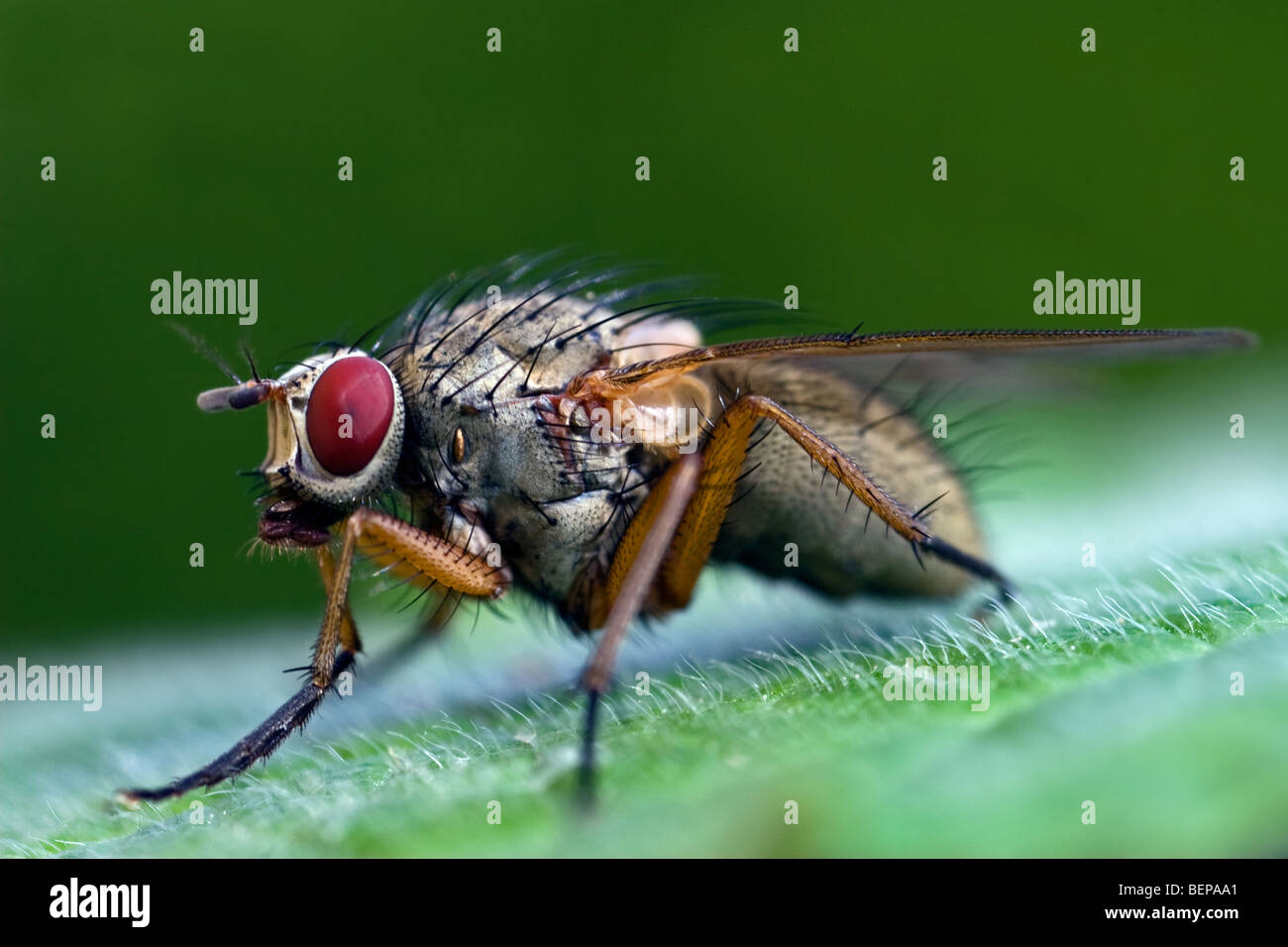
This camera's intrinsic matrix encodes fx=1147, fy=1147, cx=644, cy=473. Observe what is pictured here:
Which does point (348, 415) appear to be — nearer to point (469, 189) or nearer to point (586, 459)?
point (586, 459)

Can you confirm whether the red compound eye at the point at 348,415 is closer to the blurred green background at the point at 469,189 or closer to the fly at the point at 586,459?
the fly at the point at 586,459

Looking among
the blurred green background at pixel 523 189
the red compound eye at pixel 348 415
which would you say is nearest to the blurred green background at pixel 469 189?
the blurred green background at pixel 523 189

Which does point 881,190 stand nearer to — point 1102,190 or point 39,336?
point 1102,190

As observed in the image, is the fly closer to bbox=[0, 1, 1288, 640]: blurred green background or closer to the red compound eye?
the red compound eye

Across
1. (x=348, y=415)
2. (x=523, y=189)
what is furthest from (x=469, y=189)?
(x=348, y=415)

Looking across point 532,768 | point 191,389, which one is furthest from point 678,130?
point 532,768

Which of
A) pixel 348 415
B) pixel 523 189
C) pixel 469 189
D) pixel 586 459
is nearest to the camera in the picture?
pixel 348 415
